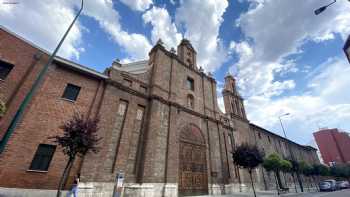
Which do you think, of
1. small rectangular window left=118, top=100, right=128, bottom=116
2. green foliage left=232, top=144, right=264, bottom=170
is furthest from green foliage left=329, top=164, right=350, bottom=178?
small rectangular window left=118, top=100, right=128, bottom=116

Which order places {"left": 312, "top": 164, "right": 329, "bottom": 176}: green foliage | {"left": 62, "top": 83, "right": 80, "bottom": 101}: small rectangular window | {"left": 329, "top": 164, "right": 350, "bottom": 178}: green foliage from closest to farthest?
{"left": 62, "top": 83, "right": 80, "bottom": 101}: small rectangular window, {"left": 312, "top": 164, "right": 329, "bottom": 176}: green foliage, {"left": 329, "top": 164, "right": 350, "bottom": 178}: green foliage

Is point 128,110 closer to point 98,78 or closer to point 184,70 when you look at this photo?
point 98,78

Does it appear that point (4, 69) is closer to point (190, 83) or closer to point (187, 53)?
point (190, 83)

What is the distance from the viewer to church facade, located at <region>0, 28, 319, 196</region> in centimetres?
945

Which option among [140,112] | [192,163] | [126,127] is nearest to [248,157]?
[192,163]

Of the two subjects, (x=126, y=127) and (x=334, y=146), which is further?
(x=334, y=146)

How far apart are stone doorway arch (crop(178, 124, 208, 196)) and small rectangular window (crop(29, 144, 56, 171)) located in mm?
10124

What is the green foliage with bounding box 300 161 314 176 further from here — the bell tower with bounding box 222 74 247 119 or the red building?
the red building

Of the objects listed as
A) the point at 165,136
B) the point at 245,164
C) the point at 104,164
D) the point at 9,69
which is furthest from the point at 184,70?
the point at 9,69

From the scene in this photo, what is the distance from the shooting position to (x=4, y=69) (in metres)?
9.91

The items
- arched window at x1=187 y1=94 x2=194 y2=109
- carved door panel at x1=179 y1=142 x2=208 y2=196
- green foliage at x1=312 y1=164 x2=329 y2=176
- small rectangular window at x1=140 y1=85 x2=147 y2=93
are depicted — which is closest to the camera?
carved door panel at x1=179 y1=142 x2=208 y2=196

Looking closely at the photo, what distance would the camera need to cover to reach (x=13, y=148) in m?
8.80

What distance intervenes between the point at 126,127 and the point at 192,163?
25.4 ft

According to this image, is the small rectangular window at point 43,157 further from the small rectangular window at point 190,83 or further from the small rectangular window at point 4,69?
the small rectangular window at point 190,83
